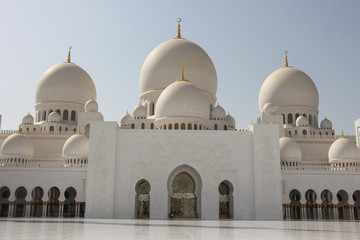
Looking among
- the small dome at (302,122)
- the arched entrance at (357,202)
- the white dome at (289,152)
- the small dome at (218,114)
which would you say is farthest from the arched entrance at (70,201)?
the arched entrance at (357,202)

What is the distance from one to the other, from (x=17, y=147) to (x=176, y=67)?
34.1 ft

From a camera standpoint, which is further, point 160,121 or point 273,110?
point 273,110

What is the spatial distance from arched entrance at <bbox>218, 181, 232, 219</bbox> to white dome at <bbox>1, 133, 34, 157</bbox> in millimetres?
11057

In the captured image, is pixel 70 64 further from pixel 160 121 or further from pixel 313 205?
pixel 313 205

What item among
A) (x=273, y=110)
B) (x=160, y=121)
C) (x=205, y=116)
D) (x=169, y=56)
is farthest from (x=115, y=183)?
(x=273, y=110)

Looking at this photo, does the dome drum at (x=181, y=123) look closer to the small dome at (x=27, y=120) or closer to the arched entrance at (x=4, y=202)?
the arched entrance at (x=4, y=202)

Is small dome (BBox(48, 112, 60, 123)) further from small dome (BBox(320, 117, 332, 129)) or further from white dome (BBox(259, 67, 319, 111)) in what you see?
small dome (BBox(320, 117, 332, 129))

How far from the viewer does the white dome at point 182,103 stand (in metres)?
20.9

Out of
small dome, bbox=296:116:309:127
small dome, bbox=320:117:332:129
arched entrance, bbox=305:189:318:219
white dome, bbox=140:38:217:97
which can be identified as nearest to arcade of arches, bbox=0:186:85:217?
white dome, bbox=140:38:217:97

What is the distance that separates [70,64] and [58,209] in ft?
38.0

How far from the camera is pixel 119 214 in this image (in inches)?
725

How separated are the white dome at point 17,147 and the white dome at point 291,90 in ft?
54.2

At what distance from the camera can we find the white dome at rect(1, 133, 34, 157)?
21.8m

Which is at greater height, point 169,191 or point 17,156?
point 17,156
